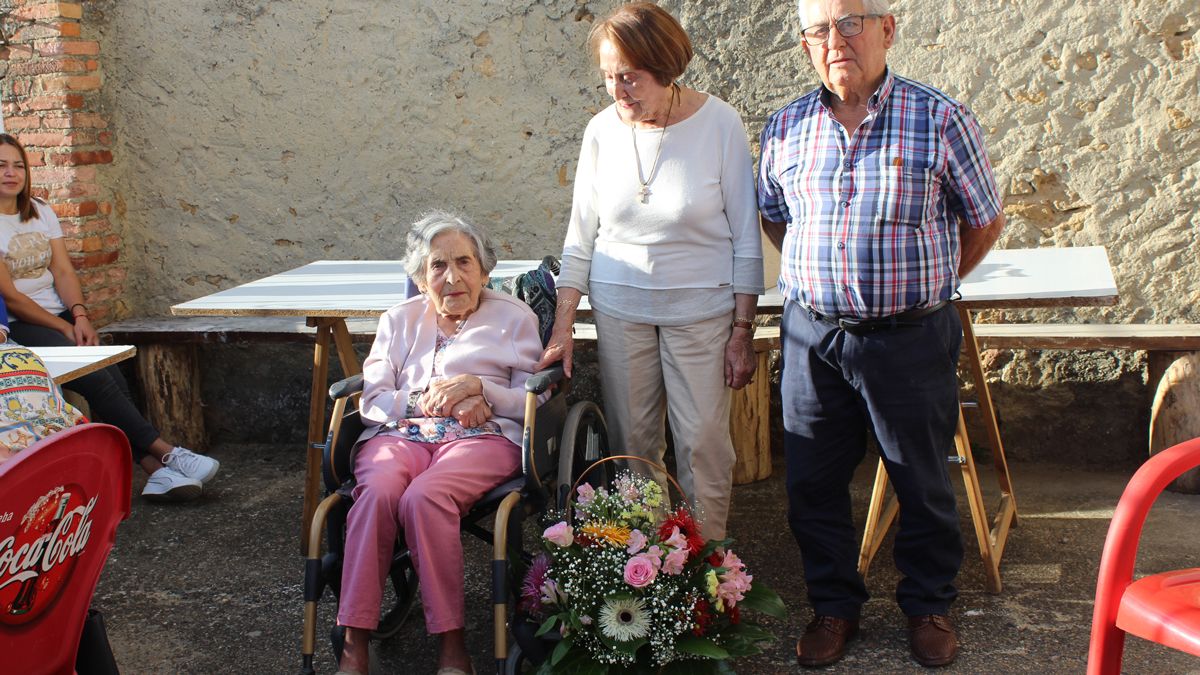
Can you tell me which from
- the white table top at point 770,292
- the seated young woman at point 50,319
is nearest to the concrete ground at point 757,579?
the seated young woman at point 50,319

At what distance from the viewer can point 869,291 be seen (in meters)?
2.79

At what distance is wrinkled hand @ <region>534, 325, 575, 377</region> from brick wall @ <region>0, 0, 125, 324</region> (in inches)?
107

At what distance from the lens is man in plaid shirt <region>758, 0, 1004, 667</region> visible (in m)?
2.75

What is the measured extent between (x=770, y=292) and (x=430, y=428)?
126 centimetres

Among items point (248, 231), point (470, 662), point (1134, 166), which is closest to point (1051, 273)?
point (1134, 166)

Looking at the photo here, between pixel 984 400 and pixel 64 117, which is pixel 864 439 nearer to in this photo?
pixel 984 400

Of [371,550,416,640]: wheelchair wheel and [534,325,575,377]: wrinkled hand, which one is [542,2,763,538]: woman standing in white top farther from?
[371,550,416,640]: wheelchair wheel

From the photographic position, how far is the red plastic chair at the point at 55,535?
2104 millimetres

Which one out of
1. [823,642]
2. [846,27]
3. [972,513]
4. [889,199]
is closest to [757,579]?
[823,642]

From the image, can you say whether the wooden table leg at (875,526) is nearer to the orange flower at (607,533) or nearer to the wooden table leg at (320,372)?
the orange flower at (607,533)

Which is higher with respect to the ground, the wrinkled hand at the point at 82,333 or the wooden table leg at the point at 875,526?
the wrinkled hand at the point at 82,333

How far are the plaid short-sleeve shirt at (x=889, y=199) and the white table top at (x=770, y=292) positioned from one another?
22.8 inches

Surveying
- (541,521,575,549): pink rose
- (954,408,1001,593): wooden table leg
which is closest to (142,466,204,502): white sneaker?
(541,521,575,549): pink rose

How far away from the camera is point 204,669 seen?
321cm
